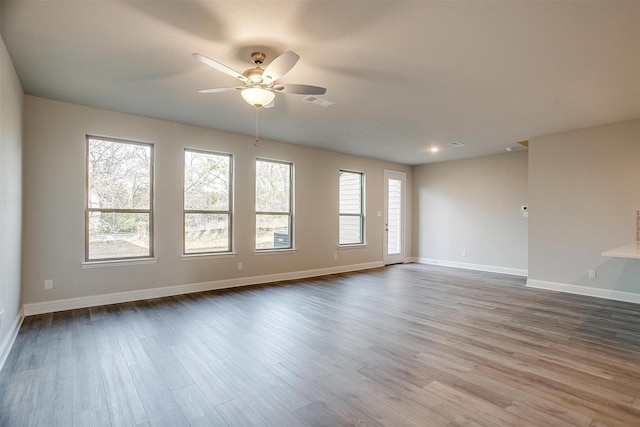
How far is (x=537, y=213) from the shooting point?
5438 mm

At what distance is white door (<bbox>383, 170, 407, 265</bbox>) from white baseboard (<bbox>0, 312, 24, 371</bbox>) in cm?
662

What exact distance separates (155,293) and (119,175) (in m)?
1.76

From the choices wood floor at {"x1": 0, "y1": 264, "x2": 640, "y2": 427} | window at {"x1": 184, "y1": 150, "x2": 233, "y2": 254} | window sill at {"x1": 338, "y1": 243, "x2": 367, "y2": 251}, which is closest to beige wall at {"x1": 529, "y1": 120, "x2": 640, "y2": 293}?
wood floor at {"x1": 0, "y1": 264, "x2": 640, "y2": 427}

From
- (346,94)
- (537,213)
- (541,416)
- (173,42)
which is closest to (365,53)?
(346,94)

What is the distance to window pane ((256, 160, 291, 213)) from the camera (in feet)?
19.2

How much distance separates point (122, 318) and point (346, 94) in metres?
3.65

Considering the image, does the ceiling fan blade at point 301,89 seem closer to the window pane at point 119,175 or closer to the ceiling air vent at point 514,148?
the window pane at point 119,175

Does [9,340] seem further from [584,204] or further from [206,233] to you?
[584,204]

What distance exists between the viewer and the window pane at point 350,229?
7168mm

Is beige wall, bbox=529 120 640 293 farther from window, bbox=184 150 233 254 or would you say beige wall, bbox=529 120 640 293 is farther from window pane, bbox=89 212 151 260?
window pane, bbox=89 212 151 260

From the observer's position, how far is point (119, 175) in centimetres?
447

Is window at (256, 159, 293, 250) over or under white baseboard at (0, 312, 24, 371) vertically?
over

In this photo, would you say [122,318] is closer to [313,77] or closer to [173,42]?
[173,42]

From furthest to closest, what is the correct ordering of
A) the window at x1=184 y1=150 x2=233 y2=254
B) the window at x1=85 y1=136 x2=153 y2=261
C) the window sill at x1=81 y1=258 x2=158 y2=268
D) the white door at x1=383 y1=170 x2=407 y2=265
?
the white door at x1=383 y1=170 x2=407 y2=265, the window at x1=184 y1=150 x2=233 y2=254, the window at x1=85 y1=136 x2=153 y2=261, the window sill at x1=81 y1=258 x2=158 y2=268
